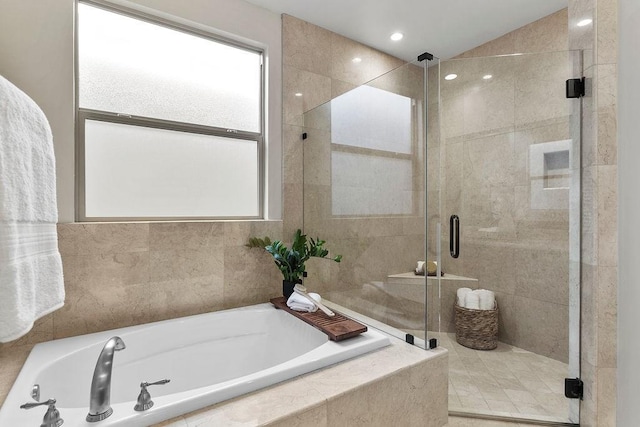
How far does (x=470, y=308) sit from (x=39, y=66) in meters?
3.07

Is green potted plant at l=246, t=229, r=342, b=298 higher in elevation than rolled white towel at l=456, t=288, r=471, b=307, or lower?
higher

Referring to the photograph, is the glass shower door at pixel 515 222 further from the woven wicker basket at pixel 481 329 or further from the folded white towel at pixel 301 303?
the folded white towel at pixel 301 303

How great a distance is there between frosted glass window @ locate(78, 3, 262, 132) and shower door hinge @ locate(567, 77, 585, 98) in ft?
6.27

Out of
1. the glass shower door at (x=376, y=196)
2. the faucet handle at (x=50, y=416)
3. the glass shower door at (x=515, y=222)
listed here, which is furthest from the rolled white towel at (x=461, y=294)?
the faucet handle at (x=50, y=416)

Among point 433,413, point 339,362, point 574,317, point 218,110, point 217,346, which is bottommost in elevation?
point 433,413

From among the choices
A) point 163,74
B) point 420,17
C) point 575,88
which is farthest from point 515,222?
point 163,74

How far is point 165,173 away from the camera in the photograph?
6.72 feet

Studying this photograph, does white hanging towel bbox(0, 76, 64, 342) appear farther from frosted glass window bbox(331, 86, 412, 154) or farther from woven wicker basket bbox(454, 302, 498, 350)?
woven wicker basket bbox(454, 302, 498, 350)

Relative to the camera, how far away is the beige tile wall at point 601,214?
1.50m

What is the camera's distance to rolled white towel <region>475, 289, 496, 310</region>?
2404 millimetres

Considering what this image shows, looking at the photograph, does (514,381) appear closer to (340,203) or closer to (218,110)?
(340,203)

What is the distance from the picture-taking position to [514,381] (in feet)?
6.64

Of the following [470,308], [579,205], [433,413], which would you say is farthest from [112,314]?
[579,205]

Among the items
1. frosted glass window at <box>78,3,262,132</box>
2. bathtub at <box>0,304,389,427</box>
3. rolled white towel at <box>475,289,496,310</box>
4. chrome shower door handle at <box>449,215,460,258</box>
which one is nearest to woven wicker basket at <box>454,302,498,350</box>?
rolled white towel at <box>475,289,496,310</box>
